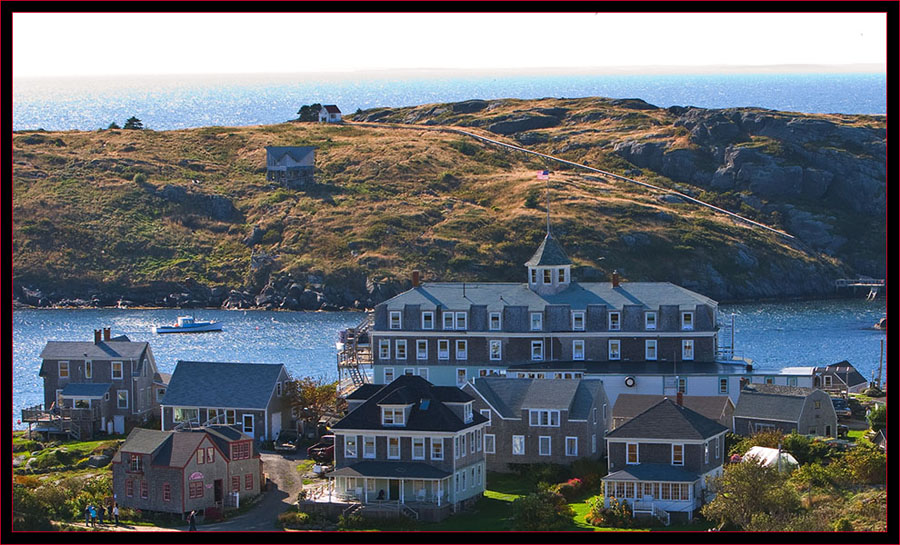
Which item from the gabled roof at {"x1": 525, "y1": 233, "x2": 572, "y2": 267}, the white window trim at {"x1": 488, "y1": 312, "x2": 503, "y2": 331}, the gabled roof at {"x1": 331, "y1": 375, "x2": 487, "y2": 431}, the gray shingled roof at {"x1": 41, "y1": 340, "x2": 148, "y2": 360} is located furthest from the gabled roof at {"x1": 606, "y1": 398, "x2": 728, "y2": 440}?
the gray shingled roof at {"x1": 41, "y1": 340, "x2": 148, "y2": 360}

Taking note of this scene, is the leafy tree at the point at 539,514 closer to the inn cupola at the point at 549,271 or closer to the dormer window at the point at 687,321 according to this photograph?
the dormer window at the point at 687,321

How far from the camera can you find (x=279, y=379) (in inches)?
3019

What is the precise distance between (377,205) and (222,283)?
29615mm

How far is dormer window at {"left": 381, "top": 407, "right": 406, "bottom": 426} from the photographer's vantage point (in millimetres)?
62969

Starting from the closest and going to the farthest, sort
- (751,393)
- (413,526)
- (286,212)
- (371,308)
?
(413,526), (751,393), (371,308), (286,212)

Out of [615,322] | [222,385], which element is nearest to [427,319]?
[615,322]

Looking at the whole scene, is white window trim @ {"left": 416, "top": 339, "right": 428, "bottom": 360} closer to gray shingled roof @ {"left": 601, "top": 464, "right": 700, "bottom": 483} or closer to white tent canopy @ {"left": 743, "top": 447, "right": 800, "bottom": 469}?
white tent canopy @ {"left": 743, "top": 447, "right": 800, "bottom": 469}

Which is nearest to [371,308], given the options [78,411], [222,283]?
[222,283]

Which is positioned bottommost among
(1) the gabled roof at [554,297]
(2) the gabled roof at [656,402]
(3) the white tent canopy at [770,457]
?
(3) the white tent canopy at [770,457]

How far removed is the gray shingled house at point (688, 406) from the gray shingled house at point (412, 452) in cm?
835

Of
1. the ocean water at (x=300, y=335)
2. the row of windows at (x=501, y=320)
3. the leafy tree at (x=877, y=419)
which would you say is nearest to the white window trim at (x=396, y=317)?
the row of windows at (x=501, y=320)

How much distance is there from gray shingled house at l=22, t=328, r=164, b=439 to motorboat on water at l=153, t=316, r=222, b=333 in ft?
191

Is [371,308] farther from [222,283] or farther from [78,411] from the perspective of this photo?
[78,411]

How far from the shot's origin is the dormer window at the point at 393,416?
63.0m
